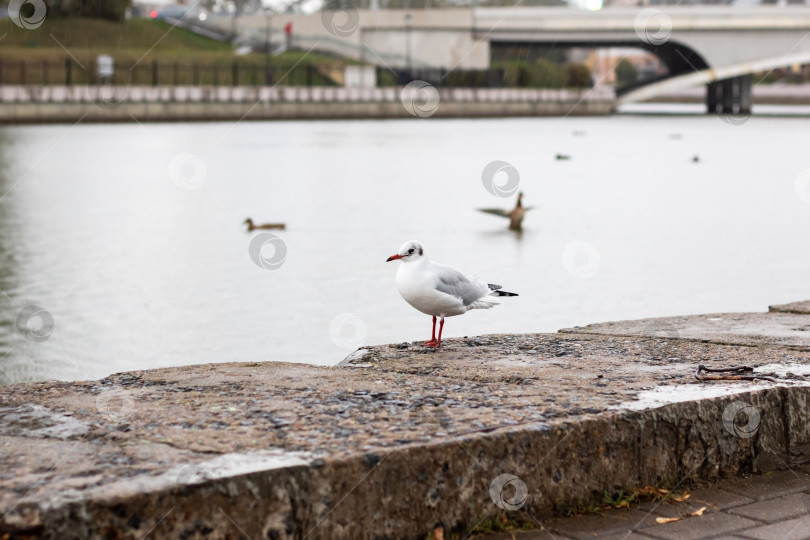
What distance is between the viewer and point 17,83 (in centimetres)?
7319

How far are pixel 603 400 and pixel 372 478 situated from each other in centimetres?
120

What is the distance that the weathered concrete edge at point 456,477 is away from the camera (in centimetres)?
338

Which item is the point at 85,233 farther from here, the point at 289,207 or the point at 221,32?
the point at 221,32
